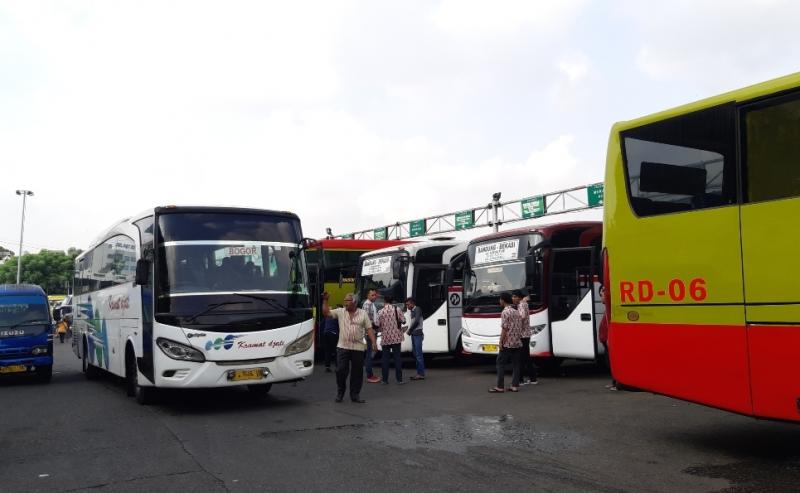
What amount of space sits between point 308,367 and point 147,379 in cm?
244

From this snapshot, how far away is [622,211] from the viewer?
719 centimetres

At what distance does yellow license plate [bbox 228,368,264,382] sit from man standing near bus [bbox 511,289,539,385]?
4.77m

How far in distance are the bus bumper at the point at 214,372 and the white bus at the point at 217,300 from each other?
1cm

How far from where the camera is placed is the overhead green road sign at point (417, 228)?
45219 millimetres

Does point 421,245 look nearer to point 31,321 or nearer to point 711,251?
point 31,321

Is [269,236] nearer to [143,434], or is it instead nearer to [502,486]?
[143,434]

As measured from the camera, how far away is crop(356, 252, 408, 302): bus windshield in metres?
18.1

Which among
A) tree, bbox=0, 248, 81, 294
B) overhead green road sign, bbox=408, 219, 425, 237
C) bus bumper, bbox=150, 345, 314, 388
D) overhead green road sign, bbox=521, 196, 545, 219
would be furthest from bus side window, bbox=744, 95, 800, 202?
tree, bbox=0, 248, 81, 294

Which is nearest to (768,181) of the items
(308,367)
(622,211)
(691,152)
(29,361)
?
(691,152)

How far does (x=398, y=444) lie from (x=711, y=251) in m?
3.80

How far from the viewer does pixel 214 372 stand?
33.0ft

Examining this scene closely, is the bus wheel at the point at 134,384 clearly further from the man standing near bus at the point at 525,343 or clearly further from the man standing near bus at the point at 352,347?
the man standing near bus at the point at 525,343

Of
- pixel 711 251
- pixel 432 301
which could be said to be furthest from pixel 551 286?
pixel 711 251

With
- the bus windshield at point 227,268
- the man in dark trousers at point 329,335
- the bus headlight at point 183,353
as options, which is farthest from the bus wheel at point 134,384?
the man in dark trousers at point 329,335
